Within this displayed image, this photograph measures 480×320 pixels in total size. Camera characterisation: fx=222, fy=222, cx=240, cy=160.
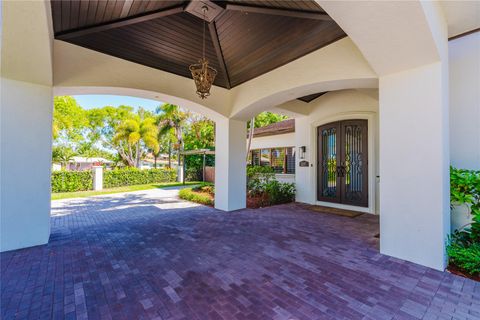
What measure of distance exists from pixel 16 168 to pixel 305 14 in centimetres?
584

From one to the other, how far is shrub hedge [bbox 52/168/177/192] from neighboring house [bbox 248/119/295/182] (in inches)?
302

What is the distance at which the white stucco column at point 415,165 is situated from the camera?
3.25 m

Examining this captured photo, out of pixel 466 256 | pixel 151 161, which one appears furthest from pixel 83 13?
pixel 151 161

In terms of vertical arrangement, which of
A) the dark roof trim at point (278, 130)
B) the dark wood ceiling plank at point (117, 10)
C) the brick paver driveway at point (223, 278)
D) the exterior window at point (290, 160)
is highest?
the dark wood ceiling plank at point (117, 10)

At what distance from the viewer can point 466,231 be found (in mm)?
3602

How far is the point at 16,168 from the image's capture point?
3.97 meters

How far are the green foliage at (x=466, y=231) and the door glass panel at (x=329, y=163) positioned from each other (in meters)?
4.05

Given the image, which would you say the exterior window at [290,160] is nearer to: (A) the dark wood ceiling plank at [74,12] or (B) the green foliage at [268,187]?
(B) the green foliage at [268,187]

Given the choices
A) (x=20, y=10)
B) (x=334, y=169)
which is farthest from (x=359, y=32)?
(x=334, y=169)

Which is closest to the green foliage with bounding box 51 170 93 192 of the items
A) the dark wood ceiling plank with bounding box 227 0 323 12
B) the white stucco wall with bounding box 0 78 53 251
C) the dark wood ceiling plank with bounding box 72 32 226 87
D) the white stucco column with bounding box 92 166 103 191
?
the white stucco column with bounding box 92 166 103 191

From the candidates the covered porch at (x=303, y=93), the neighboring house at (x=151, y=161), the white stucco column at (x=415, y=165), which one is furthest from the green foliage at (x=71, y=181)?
the neighboring house at (x=151, y=161)

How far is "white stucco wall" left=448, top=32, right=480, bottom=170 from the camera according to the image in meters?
3.73

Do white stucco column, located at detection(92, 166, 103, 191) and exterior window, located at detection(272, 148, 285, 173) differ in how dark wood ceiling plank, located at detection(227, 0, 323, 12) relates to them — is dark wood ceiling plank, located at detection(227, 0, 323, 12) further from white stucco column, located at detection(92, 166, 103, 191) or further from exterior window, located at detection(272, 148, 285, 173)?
white stucco column, located at detection(92, 166, 103, 191)

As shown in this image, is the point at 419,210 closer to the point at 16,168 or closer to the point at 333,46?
the point at 333,46
